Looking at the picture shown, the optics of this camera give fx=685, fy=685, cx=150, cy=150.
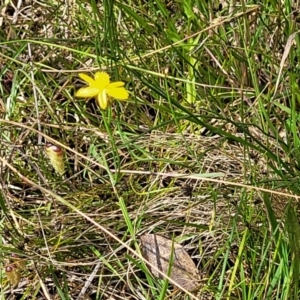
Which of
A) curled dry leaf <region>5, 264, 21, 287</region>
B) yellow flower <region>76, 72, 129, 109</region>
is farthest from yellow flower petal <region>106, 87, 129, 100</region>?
curled dry leaf <region>5, 264, 21, 287</region>

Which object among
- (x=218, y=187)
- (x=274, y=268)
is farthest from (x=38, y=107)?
(x=274, y=268)

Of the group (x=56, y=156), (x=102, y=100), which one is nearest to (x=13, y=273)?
(x=56, y=156)

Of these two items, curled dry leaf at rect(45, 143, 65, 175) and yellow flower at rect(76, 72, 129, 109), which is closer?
yellow flower at rect(76, 72, 129, 109)

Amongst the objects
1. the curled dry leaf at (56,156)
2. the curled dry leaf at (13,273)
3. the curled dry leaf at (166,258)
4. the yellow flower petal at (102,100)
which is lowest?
the curled dry leaf at (166,258)

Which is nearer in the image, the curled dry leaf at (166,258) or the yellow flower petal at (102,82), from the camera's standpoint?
the yellow flower petal at (102,82)

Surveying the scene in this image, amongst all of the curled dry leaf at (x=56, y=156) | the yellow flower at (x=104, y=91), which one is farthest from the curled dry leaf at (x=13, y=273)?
the yellow flower at (x=104, y=91)

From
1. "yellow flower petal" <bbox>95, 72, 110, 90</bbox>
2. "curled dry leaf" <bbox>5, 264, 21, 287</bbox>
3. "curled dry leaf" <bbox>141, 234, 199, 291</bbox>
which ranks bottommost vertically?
"curled dry leaf" <bbox>141, 234, 199, 291</bbox>

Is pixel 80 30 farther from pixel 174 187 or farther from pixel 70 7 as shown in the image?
pixel 174 187

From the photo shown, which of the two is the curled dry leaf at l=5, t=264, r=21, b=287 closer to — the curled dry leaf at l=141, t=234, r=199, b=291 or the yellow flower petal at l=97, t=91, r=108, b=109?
the curled dry leaf at l=141, t=234, r=199, b=291

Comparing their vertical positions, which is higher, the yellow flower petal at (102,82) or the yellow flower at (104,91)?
the yellow flower petal at (102,82)

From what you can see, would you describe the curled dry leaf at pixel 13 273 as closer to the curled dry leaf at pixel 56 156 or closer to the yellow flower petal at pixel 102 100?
the curled dry leaf at pixel 56 156
